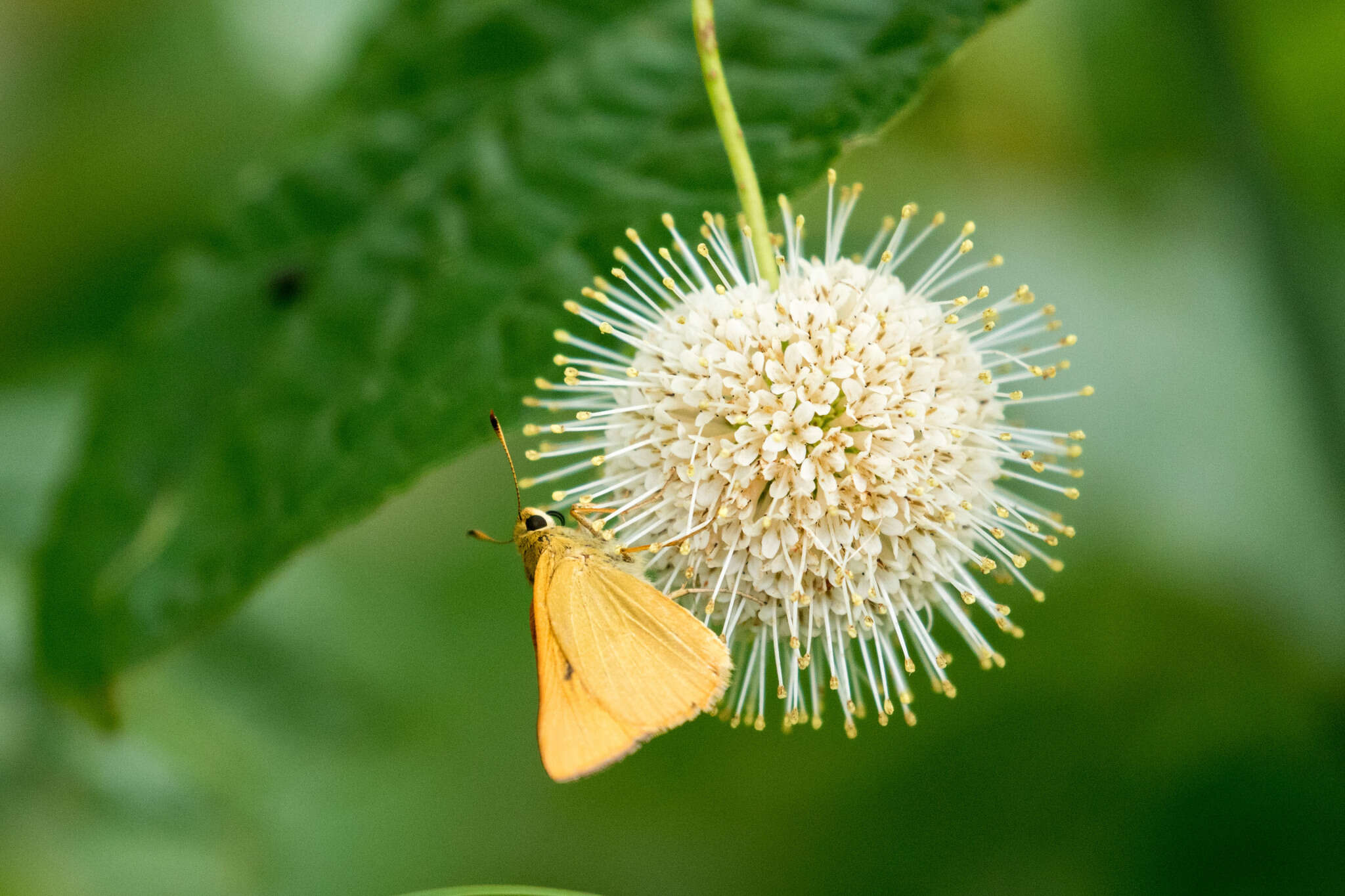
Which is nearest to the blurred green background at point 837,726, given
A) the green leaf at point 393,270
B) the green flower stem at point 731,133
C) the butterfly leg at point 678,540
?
the green leaf at point 393,270

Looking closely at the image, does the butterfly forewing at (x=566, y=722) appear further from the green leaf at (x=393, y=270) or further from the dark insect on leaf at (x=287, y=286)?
the dark insect on leaf at (x=287, y=286)

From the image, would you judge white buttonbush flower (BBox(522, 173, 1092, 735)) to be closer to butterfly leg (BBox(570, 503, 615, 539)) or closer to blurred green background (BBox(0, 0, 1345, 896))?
butterfly leg (BBox(570, 503, 615, 539))

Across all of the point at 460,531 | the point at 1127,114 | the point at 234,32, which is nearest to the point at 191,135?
the point at 234,32

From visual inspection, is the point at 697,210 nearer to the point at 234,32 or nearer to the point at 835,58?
the point at 835,58

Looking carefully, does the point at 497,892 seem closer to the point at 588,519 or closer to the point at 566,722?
the point at 566,722

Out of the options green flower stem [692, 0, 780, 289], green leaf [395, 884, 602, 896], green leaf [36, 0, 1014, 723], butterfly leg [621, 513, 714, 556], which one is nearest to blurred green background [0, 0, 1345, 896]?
green leaf [36, 0, 1014, 723]
